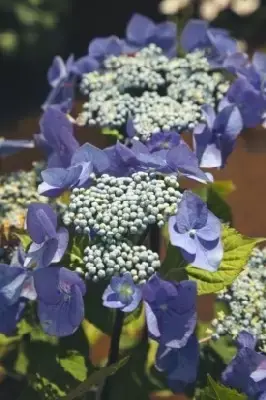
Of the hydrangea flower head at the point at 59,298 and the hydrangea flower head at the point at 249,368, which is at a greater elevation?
the hydrangea flower head at the point at 59,298

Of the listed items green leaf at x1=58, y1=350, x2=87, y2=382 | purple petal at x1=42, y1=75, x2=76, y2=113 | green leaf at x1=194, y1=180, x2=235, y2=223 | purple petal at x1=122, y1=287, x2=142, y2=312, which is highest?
purple petal at x1=42, y1=75, x2=76, y2=113

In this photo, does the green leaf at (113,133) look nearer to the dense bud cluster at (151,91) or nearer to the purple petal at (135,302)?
the dense bud cluster at (151,91)

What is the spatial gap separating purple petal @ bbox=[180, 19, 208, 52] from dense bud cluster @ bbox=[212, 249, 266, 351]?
0.30 m

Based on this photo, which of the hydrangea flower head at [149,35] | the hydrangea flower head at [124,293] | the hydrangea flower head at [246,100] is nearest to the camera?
the hydrangea flower head at [124,293]

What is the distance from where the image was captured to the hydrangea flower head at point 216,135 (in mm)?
933

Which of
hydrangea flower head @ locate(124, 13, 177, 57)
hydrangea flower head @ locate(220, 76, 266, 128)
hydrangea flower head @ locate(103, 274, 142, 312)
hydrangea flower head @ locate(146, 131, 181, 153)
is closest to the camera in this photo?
hydrangea flower head @ locate(103, 274, 142, 312)

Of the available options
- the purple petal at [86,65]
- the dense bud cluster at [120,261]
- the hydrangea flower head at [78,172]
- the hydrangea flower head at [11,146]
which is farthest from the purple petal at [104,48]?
the dense bud cluster at [120,261]

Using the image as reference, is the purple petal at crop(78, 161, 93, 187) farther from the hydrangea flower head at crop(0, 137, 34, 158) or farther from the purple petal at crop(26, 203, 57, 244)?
the hydrangea flower head at crop(0, 137, 34, 158)

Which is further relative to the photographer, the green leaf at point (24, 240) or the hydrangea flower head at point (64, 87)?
the hydrangea flower head at point (64, 87)

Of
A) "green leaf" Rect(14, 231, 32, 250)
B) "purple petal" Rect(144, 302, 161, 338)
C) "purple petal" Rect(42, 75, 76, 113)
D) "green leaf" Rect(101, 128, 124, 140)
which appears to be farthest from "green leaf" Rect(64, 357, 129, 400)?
"purple petal" Rect(42, 75, 76, 113)

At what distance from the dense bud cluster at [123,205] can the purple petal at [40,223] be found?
19mm

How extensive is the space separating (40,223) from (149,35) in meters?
0.38

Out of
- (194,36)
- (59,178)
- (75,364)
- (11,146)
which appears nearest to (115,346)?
(75,364)

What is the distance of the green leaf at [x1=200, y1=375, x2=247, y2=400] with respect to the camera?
0.79 metres
